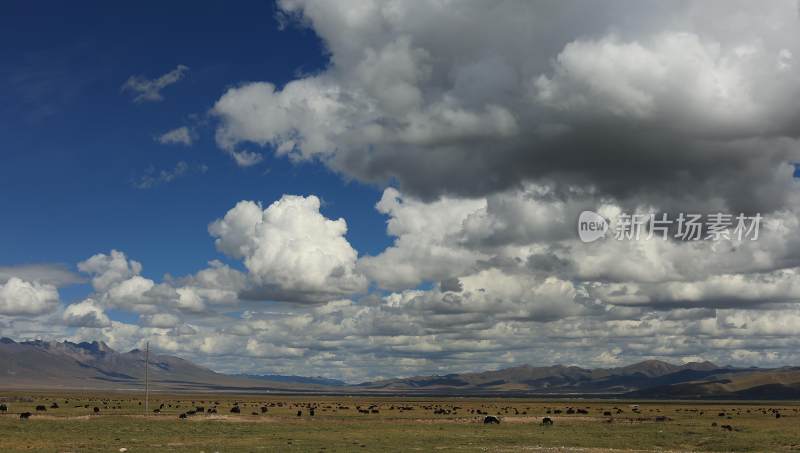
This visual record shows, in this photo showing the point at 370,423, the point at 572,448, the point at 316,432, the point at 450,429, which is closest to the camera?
the point at 572,448

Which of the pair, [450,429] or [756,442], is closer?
[756,442]

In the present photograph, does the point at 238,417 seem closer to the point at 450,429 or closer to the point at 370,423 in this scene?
the point at 370,423

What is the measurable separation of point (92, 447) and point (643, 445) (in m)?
41.8

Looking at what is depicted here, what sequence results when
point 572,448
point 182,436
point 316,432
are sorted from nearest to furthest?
point 572,448, point 182,436, point 316,432

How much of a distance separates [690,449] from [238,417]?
5631 centimetres

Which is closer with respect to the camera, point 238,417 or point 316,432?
point 316,432

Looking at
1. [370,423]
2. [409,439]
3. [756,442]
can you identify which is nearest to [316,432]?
[409,439]

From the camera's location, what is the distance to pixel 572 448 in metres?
53.6

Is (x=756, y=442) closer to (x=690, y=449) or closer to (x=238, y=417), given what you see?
(x=690, y=449)

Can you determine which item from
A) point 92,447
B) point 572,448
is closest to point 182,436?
point 92,447

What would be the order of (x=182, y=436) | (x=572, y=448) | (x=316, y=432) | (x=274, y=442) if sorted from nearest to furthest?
(x=572, y=448)
(x=274, y=442)
(x=182, y=436)
(x=316, y=432)

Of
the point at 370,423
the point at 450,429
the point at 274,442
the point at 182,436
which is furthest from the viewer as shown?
the point at 370,423

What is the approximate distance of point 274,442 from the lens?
57562 millimetres

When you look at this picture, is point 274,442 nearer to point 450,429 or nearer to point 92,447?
point 92,447
